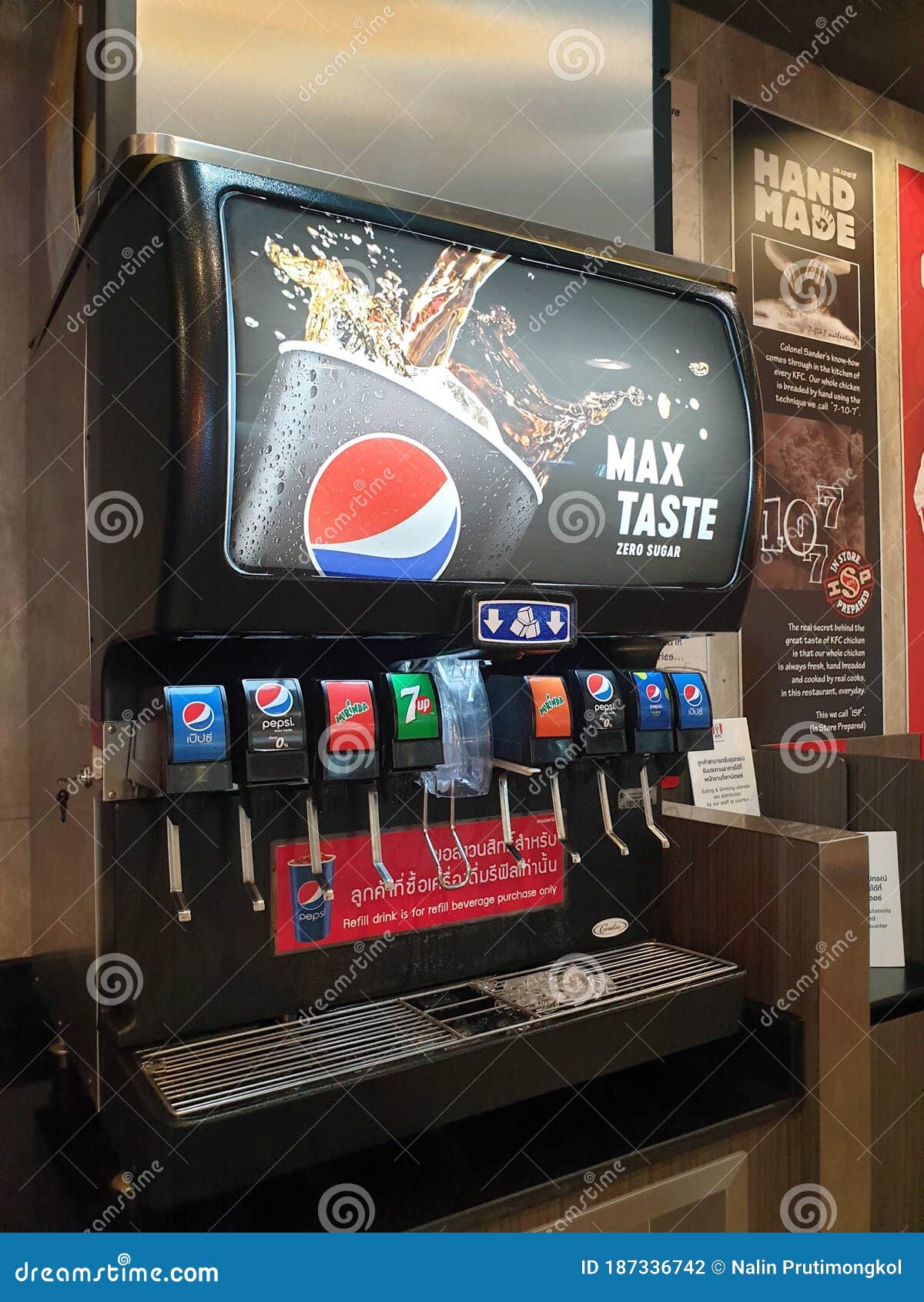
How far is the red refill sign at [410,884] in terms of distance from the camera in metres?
1.38

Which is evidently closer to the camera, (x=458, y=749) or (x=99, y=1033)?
(x=99, y=1033)

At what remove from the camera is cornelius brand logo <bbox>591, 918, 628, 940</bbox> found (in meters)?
1.63

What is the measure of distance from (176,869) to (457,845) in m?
0.43

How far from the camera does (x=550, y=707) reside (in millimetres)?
1391

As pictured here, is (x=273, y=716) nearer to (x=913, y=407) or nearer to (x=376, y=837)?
(x=376, y=837)

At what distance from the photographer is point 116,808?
1265 millimetres

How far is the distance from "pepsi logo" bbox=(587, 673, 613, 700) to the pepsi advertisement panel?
142mm

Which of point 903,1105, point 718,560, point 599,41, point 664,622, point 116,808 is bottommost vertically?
point 903,1105

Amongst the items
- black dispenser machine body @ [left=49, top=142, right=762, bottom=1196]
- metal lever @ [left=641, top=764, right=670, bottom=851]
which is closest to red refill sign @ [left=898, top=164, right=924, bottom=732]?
black dispenser machine body @ [left=49, top=142, right=762, bottom=1196]

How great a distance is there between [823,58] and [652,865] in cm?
245

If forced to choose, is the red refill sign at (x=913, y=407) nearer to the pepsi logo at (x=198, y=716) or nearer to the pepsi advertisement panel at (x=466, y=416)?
the pepsi advertisement panel at (x=466, y=416)

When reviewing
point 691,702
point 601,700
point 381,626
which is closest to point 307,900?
point 381,626
